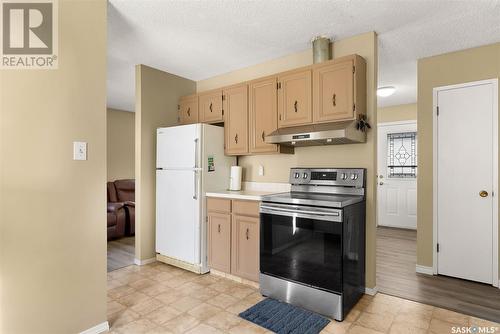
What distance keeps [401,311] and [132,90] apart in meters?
4.97

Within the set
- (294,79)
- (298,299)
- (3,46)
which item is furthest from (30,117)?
(298,299)

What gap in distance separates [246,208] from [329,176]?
0.93 metres

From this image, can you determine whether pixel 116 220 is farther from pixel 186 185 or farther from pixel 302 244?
pixel 302 244

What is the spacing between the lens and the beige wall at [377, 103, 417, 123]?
5.70m

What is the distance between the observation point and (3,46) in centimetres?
173

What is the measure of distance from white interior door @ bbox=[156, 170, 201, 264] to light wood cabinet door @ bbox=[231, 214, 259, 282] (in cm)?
48

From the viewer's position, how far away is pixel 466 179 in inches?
123

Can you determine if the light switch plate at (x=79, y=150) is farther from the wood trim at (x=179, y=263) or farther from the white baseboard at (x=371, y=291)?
the white baseboard at (x=371, y=291)

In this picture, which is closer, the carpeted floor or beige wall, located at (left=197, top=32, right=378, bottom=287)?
beige wall, located at (left=197, top=32, right=378, bottom=287)

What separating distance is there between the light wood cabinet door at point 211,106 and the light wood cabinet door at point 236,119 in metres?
0.10

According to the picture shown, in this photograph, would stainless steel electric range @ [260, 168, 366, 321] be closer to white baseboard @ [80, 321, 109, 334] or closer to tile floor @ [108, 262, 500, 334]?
tile floor @ [108, 262, 500, 334]

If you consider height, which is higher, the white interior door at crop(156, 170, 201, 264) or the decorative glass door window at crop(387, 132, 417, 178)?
the decorative glass door window at crop(387, 132, 417, 178)

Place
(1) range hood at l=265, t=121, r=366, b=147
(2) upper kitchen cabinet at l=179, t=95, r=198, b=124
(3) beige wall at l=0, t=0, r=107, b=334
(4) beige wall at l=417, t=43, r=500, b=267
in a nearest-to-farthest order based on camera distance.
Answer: (3) beige wall at l=0, t=0, r=107, b=334 < (1) range hood at l=265, t=121, r=366, b=147 < (4) beige wall at l=417, t=43, r=500, b=267 < (2) upper kitchen cabinet at l=179, t=95, r=198, b=124

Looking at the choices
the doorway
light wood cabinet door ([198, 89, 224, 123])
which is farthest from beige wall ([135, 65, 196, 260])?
light wood cabinet door ([198, 89, 224, 123])
